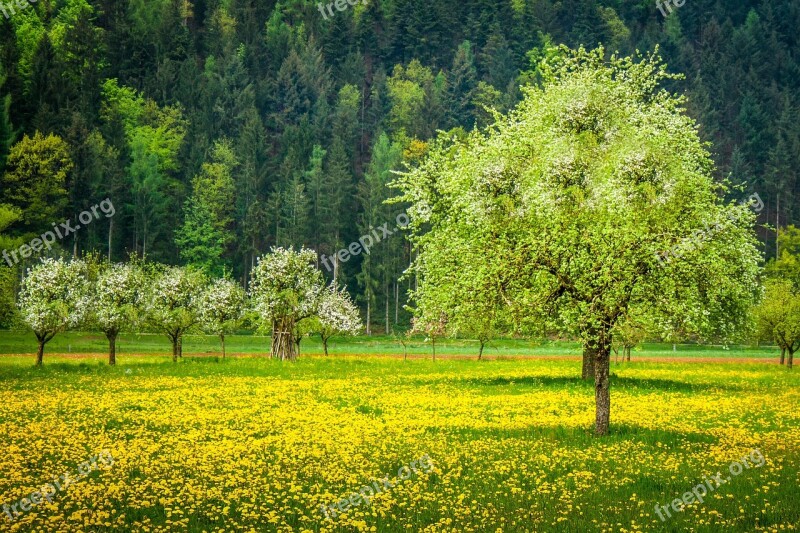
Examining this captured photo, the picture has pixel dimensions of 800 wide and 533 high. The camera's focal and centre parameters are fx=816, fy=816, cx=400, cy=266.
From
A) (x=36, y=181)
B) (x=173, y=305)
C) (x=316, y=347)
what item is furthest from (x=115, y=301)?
(x=36, y=181)

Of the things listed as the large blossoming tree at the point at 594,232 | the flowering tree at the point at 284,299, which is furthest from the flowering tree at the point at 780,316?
the large blossoming tree at the point at 594,232

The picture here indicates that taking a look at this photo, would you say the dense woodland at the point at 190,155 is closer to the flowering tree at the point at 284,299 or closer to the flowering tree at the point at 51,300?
the flowering tree at the point at 51,300

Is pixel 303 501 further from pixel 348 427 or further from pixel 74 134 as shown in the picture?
pixel 74 134

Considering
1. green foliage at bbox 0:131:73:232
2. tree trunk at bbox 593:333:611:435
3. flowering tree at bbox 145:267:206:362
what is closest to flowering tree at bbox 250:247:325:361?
flowering tree at bbox 145:267:206:362

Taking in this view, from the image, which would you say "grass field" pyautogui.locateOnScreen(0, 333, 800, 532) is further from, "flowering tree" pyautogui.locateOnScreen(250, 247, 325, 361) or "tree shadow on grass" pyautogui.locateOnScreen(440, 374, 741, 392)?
"flowering tree" pyautogui.locateOnScreen(250, 247, 325, 361)

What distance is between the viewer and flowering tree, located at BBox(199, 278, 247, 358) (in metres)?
70.8

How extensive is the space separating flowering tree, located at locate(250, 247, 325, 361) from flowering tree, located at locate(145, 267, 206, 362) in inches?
214

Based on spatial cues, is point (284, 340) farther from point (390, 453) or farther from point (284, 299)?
point (390, 453)

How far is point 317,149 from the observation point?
16938cm

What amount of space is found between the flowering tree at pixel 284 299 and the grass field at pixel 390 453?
22.6 meters

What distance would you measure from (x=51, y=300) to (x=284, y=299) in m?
17.9

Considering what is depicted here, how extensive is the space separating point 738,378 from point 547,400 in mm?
24401

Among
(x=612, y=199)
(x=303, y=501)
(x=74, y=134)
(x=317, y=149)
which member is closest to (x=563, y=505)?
(x=303, y=501)

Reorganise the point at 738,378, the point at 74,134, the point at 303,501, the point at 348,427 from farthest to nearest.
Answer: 1. the point at 74,134
2. the point at 738,378
3. the point at 348,427
4. the point at 303,501
